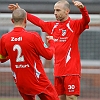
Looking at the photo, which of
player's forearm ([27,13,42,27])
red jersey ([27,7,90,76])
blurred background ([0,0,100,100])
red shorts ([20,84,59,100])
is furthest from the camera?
blurred background ([0,0,100,100])

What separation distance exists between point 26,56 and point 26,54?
25mm

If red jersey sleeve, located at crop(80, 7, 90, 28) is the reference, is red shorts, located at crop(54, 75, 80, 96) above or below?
below

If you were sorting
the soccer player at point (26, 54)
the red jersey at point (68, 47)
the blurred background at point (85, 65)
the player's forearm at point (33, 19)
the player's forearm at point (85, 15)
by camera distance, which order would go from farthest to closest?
the blurred background at point (85, 65) → the player's forearm at point (33, 19) → the red jersey at point (68, 47) → the player's forearm at point (85, 15) → the soccer player at point (26, 54)

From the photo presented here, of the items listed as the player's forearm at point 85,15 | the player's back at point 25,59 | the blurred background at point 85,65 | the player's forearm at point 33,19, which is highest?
the player's forearm at point 85,15

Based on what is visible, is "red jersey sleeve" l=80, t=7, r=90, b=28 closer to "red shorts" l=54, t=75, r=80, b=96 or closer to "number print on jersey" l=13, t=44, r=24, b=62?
"red shorts" l=54, t=75, r=80, b=96

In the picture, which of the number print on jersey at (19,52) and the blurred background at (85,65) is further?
the blurred background at (85,65)

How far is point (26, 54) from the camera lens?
6.99 meters

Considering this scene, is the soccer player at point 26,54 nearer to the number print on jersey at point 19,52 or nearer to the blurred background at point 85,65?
the number print on jersey at point 19,52

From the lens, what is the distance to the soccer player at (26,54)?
698 centimetres

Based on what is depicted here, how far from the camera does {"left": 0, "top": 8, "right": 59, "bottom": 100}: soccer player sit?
6984mm

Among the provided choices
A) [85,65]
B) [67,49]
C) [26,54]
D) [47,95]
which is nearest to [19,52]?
[26,54]

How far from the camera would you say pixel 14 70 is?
23.3ft

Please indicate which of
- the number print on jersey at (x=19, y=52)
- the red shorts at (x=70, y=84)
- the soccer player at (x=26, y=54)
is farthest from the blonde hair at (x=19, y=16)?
the red shorts at (x=70, y=84)

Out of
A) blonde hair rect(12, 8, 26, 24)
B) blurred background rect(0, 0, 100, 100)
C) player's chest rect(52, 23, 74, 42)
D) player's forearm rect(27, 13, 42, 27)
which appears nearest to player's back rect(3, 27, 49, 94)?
blonde hair rect(12, 8, 26, 24)
